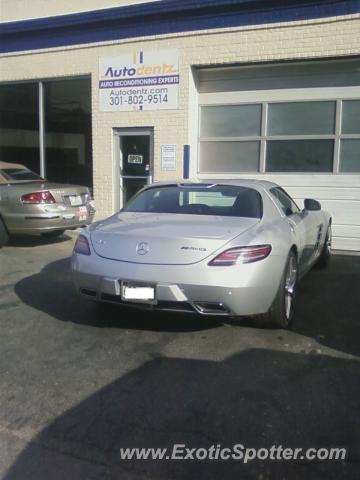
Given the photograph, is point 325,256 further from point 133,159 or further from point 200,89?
point 133,159

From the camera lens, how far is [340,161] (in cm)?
925

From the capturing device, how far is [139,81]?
404 inches

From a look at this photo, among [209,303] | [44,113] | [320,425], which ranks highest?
[44,113]

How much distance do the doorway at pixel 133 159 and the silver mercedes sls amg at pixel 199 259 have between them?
5.77 m

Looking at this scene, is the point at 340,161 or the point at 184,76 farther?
the point at 184,76

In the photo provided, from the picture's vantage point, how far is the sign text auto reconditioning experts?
10.0 metres

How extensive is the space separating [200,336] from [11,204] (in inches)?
209

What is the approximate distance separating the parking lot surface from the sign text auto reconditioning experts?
596cm

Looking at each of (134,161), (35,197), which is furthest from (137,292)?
(134,161)

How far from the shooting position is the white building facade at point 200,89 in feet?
29.8

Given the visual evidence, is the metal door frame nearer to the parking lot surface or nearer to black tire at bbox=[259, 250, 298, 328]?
the parking lot surface

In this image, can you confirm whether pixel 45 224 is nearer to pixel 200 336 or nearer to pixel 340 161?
pixel 200 336

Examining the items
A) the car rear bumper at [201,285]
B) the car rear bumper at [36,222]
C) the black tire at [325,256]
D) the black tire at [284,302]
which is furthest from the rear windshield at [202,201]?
the car rear bumper at [36,222]

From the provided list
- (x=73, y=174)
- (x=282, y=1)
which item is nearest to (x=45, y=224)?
(x=73, y=174)
